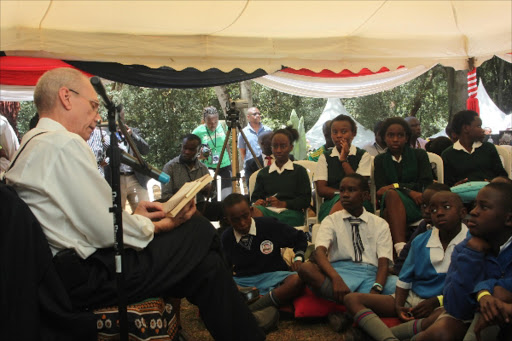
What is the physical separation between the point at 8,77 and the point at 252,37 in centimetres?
328

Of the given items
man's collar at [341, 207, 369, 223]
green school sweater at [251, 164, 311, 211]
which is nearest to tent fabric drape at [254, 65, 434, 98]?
green school sweater at [251, 164, 311, 211]

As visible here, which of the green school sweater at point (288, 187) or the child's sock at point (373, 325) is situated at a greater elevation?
the green school sweater at point (288, 187)

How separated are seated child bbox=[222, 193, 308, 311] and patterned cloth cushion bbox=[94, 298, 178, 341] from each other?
1.52 m

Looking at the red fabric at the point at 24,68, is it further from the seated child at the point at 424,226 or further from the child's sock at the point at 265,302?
the seated child at the point at 424,226

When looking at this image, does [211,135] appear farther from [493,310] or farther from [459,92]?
[493,310]

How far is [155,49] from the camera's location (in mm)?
5742

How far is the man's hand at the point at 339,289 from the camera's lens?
3.60 metres

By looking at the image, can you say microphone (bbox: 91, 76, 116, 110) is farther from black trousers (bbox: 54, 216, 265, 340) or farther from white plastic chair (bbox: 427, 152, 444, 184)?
white plastic chair (bbox: 427, 152, 444, 184)

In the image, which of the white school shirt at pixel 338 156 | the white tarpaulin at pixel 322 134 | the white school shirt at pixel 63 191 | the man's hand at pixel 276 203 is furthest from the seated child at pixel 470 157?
the white tarpaulin at pixel 322 134

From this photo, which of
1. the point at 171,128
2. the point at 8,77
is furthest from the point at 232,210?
the point at 171,128

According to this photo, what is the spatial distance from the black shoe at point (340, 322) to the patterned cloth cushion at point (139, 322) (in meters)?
1.40

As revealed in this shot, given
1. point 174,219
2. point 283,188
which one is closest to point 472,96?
point 283,188

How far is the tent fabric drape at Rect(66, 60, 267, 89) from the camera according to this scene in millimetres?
6133

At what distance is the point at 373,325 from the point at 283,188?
2163 millimetres
